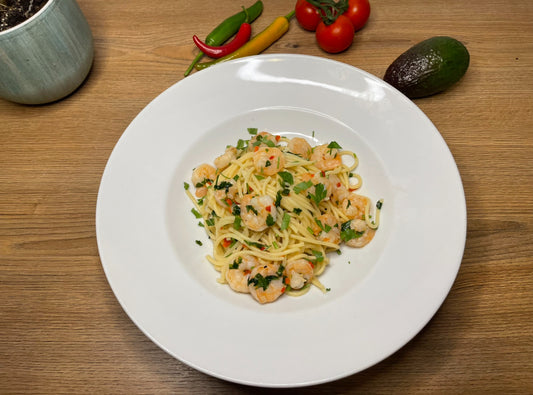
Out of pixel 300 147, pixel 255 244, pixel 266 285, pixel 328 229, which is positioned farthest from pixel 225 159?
pixel 266 285

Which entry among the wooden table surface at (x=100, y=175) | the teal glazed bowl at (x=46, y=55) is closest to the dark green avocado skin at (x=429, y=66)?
the wooden table surface at (x=100, y=175)

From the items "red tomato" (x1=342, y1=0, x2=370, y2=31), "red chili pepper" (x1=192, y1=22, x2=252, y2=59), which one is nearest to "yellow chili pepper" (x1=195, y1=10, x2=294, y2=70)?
"red chili pepper" (x1=192, y1=22, x2=252, y2=59)

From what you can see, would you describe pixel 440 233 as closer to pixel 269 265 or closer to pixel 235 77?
pixel 269 265

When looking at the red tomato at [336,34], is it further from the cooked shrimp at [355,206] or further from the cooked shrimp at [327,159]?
the cooked shrimp at [355,206]

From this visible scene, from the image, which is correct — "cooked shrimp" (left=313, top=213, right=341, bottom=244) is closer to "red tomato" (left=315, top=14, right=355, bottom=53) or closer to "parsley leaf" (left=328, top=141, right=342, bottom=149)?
"parsley leaf" (left=328, top=141, right=342, bottom=149)

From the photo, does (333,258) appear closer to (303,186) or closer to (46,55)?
(303,186)
